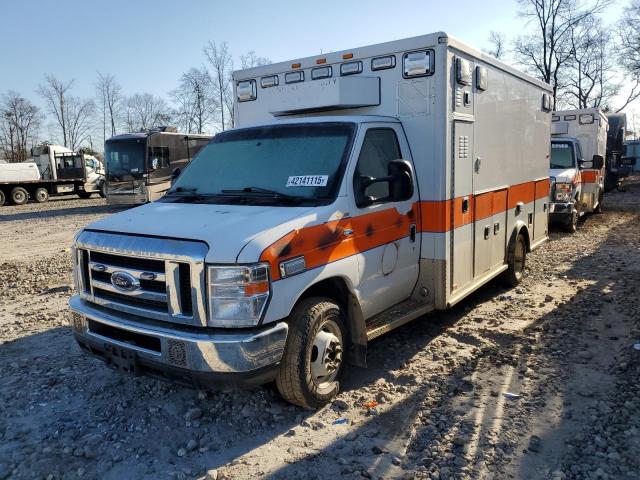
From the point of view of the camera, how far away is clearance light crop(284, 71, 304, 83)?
5574mm

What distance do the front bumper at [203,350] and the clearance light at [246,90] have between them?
319cm

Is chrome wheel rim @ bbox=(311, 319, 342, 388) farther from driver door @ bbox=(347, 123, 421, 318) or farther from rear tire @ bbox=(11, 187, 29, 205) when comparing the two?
rear tire @ bbox=(11, 187, 29, 205)

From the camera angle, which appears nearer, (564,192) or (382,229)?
(382,229)

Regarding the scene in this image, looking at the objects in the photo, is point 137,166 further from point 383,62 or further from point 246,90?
point 383,62

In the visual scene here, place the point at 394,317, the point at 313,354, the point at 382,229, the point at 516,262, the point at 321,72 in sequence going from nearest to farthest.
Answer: the point at 313,354, the point at 382,229, the point at 394,317, the point at 321,72, the point at 516,262

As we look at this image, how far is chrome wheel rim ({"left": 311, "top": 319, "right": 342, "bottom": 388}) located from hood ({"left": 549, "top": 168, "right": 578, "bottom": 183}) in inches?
385

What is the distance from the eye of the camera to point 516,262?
763 cm

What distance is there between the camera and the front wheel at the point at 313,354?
3754 mm

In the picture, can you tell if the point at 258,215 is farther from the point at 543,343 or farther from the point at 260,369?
the point at 543,343

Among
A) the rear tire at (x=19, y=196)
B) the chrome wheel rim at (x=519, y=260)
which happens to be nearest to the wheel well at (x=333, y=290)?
the chrome wheel rim at (x=519, y=260)

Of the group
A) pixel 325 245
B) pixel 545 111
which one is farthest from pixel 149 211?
pixel 545 111

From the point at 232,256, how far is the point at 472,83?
3.57m

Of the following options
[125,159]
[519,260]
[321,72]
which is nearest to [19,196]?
[125,159]

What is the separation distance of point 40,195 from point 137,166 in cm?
1046
